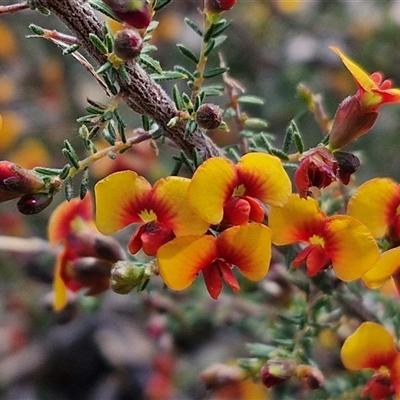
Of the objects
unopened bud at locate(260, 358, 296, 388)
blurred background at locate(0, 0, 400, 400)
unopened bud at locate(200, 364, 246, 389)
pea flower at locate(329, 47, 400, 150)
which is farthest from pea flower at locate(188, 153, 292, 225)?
blurred background at locate(0, 0, 400, 400)

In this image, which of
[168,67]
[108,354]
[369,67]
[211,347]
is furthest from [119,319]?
[369,67]

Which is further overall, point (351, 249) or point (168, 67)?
point (168, 67)

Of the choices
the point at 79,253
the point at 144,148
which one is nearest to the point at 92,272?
the point at 79,253

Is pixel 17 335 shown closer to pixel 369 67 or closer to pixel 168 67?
pixel 168 67

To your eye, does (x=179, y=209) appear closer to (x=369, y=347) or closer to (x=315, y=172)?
(x=315, y=172)

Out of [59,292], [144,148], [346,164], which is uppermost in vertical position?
[346,164]

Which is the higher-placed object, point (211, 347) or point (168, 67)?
point (168, 67)
